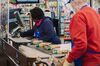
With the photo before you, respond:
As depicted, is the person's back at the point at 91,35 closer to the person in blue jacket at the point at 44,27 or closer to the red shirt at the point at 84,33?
the red shirt at the point at 84,33

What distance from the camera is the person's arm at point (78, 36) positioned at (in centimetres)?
304

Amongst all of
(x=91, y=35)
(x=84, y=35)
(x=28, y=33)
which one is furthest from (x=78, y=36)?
(x=28, y=33)

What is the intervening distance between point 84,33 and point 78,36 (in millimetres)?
79

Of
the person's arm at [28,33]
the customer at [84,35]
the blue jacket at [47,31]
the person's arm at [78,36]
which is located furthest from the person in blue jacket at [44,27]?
the person's arm at [78,36]

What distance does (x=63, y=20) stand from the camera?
29.2 ft

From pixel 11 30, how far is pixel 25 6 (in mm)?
1200

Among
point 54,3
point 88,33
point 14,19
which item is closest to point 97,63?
point 88,33

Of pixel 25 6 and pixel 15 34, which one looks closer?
pixel 15 34

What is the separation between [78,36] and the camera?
3.05m

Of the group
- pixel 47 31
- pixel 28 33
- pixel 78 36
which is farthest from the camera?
pixel 28 33

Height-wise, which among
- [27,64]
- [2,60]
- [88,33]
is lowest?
[2,60]

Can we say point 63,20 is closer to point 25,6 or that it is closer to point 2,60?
point 25,6

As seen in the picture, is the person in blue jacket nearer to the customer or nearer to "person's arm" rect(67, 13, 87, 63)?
the customer

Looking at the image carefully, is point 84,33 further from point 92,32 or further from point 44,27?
point 44,27
